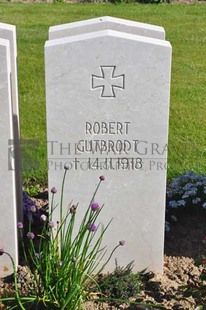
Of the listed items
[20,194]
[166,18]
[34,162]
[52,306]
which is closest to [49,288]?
[52,306]

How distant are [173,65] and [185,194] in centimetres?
437

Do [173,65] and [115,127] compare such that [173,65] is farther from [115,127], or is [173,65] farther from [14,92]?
[115,127]

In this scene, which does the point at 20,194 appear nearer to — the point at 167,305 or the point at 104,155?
the point at 104,155

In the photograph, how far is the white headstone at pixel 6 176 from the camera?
3.73 metres

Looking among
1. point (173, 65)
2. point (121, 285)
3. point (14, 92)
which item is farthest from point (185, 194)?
point (173, 65)

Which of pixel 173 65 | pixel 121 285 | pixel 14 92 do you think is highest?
pixel 173 65

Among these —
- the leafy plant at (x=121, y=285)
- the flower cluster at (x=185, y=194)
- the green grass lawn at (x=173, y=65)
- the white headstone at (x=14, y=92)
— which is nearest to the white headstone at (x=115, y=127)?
the leafy plant at (x=121, y=285)

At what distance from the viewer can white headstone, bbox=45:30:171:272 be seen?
366 centimetres

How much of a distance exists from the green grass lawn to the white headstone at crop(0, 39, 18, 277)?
1.49m

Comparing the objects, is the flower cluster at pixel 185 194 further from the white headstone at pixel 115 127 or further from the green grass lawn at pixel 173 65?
the white headstone at pixel 115 127

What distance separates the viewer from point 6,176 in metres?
3.91

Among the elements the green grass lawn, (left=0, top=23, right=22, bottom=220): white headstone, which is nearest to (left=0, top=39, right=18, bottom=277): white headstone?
(left=0, top=23, right=22, bottom=220): white headstone

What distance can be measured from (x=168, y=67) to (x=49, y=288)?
1.47 meters

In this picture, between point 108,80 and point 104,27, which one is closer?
point 108,80
